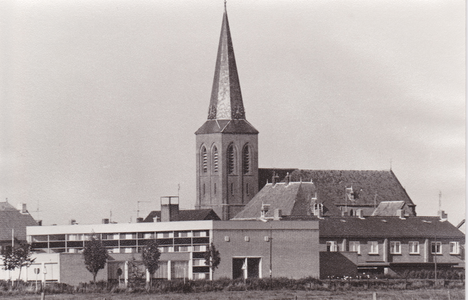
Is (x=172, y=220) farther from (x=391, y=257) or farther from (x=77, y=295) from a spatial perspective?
(x=77, y=295)

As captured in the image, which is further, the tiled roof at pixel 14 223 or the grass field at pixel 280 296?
the tiled roof at pixel 14 223

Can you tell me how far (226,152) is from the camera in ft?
395

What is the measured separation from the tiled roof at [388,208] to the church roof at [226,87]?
16.4 metres

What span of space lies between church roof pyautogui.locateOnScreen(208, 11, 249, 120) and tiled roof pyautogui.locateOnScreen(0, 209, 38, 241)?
2191 cm

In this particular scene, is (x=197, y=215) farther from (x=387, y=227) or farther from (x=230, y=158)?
(x=387, y=227)

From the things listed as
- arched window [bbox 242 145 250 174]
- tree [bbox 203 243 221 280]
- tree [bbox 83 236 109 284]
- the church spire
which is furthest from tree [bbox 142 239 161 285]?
arched window [bbox 242 145 250 174]

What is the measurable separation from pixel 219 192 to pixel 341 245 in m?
21.8

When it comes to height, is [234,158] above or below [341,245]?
above

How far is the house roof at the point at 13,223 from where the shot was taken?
108 meters

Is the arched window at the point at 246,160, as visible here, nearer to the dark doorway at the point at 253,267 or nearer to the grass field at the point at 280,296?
the dark doorway at the point at 253,267

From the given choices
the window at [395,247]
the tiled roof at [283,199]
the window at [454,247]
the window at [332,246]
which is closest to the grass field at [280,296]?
the window at [332,246]

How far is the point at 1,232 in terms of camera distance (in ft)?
353

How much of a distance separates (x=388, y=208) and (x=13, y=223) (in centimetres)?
3558

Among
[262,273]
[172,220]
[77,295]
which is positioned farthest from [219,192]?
[77,295]
